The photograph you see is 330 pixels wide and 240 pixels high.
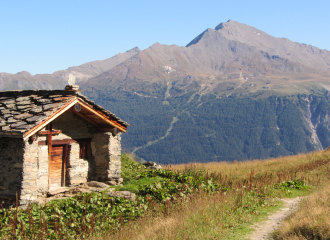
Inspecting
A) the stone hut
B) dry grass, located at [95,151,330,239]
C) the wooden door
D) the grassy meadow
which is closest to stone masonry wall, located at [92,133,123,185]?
the stone hut

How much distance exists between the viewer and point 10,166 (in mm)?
11688

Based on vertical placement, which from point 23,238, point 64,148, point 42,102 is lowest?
point 23,238

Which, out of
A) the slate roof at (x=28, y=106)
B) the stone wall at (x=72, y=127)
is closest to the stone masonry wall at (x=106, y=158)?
the stone wall at (x=72, y=127)

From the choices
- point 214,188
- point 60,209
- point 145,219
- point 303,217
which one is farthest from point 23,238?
point 214,188

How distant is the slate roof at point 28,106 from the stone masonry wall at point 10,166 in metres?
0.64

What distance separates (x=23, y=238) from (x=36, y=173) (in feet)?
12.5

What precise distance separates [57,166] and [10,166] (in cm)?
235

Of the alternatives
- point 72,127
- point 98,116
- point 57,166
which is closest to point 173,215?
point 98,116

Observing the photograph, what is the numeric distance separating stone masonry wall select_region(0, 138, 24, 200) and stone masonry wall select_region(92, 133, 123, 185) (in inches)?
163

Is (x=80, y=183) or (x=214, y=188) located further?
(x=80, y=183)

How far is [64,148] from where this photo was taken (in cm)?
1409

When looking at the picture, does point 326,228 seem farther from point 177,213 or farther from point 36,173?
point 36,173

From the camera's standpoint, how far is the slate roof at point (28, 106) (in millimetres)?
11374

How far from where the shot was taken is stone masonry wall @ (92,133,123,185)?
1508 cm
